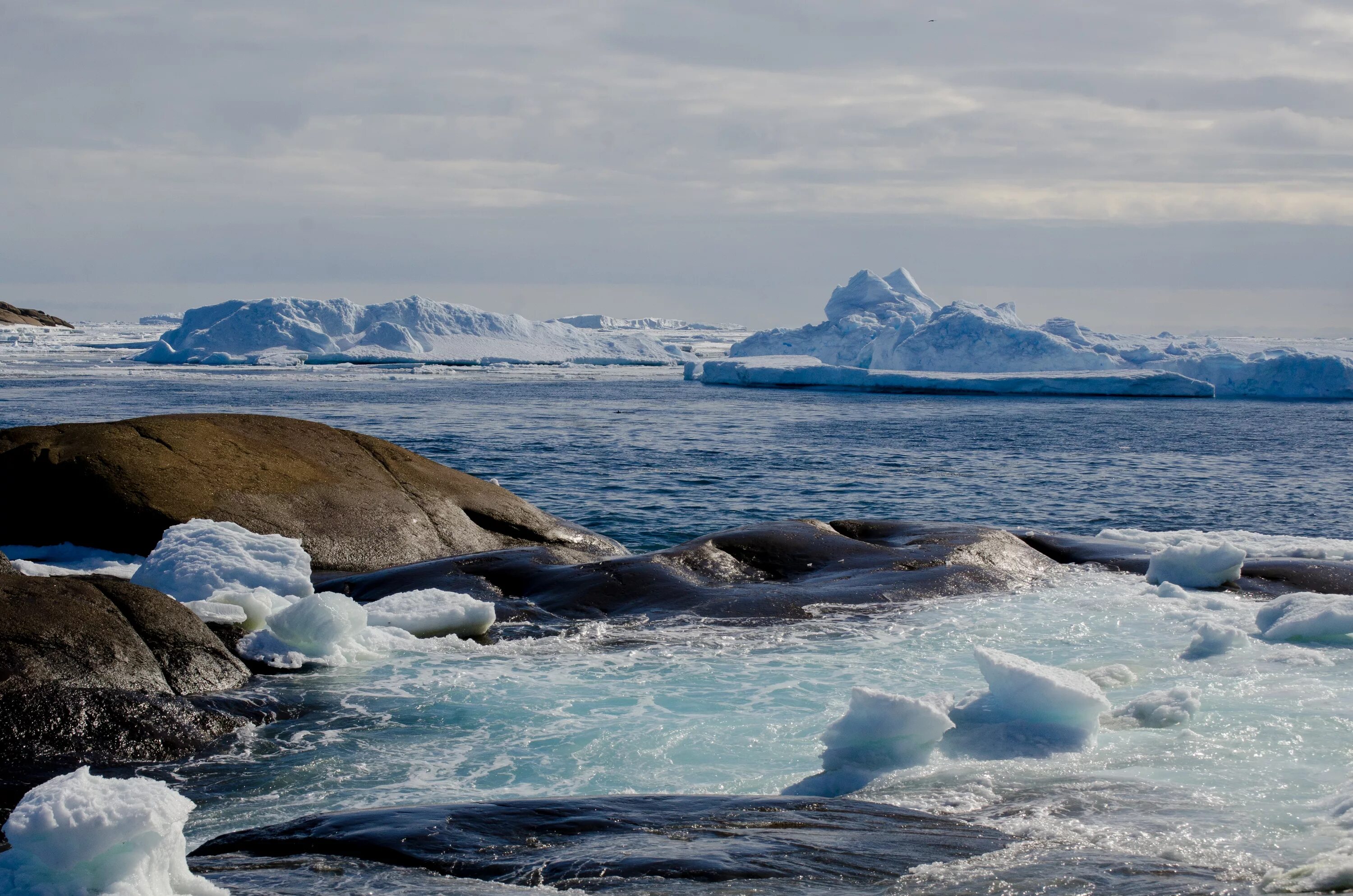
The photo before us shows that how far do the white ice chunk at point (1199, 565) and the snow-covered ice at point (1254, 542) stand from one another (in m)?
1.41

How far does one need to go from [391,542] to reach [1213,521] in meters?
12.4

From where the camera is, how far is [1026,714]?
243 inches

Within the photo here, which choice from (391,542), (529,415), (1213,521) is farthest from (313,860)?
(529,415)

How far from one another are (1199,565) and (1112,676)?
10.9ft

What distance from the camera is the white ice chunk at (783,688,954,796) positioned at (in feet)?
18.6

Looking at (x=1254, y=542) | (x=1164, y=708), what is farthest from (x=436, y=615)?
(x=1254, y=542)

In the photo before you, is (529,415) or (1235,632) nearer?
(1235,632)

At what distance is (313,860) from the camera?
4211mm

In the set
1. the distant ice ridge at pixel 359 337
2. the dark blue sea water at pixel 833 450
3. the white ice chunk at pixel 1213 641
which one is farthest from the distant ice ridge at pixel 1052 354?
the white ice chunk at pixel 1213 641

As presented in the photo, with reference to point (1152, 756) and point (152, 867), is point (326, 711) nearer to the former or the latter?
point (152, 867)

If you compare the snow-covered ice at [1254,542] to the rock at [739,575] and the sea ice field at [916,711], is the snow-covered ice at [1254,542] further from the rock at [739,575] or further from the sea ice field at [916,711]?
the rock at [739,575]

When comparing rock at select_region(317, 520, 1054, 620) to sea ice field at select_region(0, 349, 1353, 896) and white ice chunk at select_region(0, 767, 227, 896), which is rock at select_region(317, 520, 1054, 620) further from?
white ice chunk at select_region(0, 767, 227, 896)

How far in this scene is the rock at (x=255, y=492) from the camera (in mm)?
10430

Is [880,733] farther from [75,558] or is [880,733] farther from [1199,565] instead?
[75,558]
